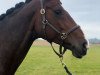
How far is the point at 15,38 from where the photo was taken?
22.3 feet

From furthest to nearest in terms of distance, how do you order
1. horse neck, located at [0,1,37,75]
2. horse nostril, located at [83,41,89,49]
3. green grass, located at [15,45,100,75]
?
green grass, located at [15,45,100,75] < horse neck, located at [0,1,37,75] < horse nostril, located at [83,41,89,49]

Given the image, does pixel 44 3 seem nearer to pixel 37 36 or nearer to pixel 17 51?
pixel 37 36

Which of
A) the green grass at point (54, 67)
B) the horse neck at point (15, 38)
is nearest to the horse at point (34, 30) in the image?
the horse neck at point (15, 38)

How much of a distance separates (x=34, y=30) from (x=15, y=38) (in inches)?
16.4

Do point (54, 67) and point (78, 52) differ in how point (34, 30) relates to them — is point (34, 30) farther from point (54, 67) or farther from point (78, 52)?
point (54, 67)

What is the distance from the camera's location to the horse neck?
6715 mm

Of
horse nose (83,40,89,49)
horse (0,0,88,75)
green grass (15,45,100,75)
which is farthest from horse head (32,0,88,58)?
green grass (15,45,100,75)

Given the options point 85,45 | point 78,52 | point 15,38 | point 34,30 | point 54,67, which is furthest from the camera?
point 54,67

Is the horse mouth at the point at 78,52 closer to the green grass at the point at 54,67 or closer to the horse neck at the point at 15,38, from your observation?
the horse neck at the point at 15,38

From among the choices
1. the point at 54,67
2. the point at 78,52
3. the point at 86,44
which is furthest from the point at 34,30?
the point at 54,67

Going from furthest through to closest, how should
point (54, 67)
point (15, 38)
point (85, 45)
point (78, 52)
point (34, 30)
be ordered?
point (54, 67)
point (34, 30)
point (15, 38)
point (78, 52)
point (85, 45)

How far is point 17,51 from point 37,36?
51 centimetres

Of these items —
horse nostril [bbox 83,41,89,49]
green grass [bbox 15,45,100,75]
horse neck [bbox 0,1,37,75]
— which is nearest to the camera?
horse nostril [bbox 83,41,89,49]

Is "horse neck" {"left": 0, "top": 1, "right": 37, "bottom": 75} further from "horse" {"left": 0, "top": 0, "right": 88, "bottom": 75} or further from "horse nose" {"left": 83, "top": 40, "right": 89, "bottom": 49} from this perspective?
"horse nose" {"left": 83, "top": 40, "right": 89, "bottom": 49}
